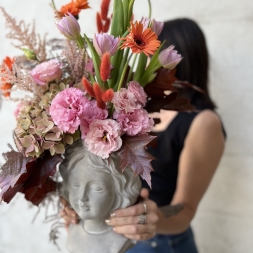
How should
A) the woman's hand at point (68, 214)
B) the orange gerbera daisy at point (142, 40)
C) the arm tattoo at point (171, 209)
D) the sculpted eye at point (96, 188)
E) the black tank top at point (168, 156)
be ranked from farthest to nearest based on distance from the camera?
the black tank top at point (168, 156) < the arm tattoo at point (171, 209) < the woman's hand at point (68, 214) < the sculpted eye at point (96, 188) < the orange gerbera daisy at point (142, 40)

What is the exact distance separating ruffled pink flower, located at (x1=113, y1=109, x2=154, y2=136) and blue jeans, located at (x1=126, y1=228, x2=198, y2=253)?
46 cm

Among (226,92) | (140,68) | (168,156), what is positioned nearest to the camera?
(140,68)

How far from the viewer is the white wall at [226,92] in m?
1.07

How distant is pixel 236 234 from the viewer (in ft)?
3.87

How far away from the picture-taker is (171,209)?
0.87 m

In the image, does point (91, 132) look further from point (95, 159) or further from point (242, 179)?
point (242, 179)

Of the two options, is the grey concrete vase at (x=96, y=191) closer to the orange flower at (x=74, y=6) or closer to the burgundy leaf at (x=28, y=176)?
the burgundy leaf at (x=28, y=176)

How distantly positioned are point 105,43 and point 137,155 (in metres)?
0.19

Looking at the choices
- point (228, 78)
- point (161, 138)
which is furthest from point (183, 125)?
point (228, 78)

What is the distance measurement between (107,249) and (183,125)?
44 cm

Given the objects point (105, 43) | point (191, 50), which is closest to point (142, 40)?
point (105, 43)

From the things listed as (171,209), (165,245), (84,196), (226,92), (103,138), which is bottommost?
(165,245)

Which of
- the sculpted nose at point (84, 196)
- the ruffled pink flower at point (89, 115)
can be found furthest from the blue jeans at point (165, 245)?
the ruffled pink flower at point (89, 115)

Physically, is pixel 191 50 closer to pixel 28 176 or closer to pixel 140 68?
pixel 140 68
